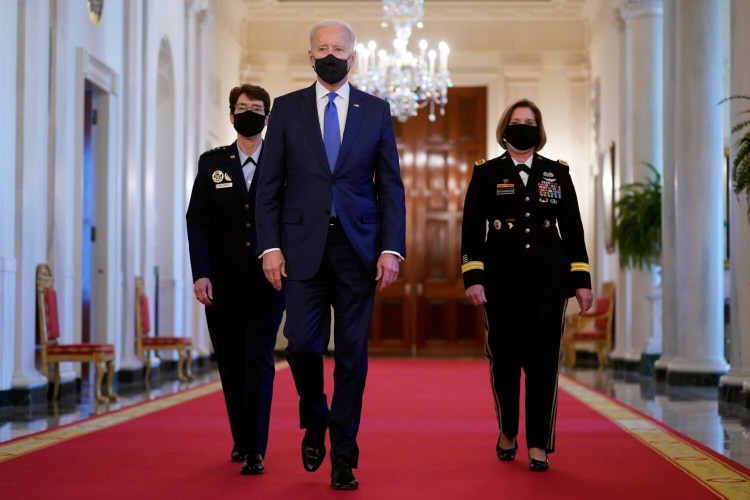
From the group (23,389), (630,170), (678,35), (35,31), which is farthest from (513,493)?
(630,170)

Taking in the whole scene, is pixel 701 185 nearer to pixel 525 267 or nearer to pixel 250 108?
pixel 525 267

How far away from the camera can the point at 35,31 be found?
9.66m

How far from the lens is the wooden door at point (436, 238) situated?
20344 millimetres

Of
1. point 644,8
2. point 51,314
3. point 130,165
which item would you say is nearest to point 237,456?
point 51,314

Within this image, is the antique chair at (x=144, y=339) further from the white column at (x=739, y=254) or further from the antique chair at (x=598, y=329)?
the white column at (x=739, y=254)

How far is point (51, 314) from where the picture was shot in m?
9.96

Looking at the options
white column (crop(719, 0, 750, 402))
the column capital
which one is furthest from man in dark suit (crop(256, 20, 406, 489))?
the column capital

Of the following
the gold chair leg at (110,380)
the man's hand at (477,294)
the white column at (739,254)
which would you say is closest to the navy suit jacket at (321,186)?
the man's hand at (477,294)

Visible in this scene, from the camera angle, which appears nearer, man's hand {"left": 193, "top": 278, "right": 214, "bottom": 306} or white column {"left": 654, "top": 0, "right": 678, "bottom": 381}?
man's hand {"left": 193, "top": 278, "right": 214, "bottom": 306}

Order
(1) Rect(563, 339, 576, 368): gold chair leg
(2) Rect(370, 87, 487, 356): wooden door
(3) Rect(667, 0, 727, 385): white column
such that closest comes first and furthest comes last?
(3) Rect(667, 0, 727, 385): white column < (1) Rect(563, 339, 576, 368): gold chair leg < (2) Rect(370, 87, 487, 356): wooden door

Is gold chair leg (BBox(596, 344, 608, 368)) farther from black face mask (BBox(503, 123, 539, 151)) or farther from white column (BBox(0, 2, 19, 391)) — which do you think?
black face mask (BBox(503, 123, 539, 151))

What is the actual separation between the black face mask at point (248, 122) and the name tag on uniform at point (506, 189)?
3.48 feet

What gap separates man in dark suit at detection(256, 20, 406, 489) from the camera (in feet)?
14.4

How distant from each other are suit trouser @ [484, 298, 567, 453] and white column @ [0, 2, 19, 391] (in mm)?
4971
